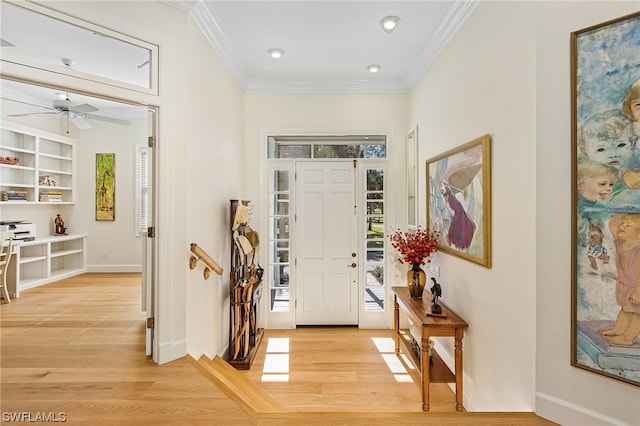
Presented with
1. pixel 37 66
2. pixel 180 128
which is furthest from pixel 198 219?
pixel 37 66

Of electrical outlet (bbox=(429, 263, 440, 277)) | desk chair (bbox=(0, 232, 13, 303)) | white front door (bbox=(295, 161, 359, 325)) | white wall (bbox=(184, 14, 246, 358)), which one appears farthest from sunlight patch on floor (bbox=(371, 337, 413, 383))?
desk chair (bbox=(0, 232, 13, 303))

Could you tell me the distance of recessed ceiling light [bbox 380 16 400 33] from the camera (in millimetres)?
2711

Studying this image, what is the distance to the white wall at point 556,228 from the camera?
1545mm

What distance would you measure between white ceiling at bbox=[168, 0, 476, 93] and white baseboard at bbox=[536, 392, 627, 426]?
8.90 feet

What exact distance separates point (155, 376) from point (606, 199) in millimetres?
2840

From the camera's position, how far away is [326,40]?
3.10 metres

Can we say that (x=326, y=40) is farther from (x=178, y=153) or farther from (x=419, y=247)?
(x=419, y=247)

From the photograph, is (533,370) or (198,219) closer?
(533,370)

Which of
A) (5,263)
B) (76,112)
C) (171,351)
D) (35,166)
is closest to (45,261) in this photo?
(5,263)

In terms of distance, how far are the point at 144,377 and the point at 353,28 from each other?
10.9 feet

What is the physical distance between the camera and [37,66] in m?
1.82

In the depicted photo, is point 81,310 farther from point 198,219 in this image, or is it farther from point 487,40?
point 487,40

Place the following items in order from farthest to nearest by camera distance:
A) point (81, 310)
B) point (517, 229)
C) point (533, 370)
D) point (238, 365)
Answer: point (81, 310), point (238, 365), point (517, 229), point (533, 370)

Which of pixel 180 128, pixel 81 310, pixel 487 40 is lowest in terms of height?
pixel 81 310
